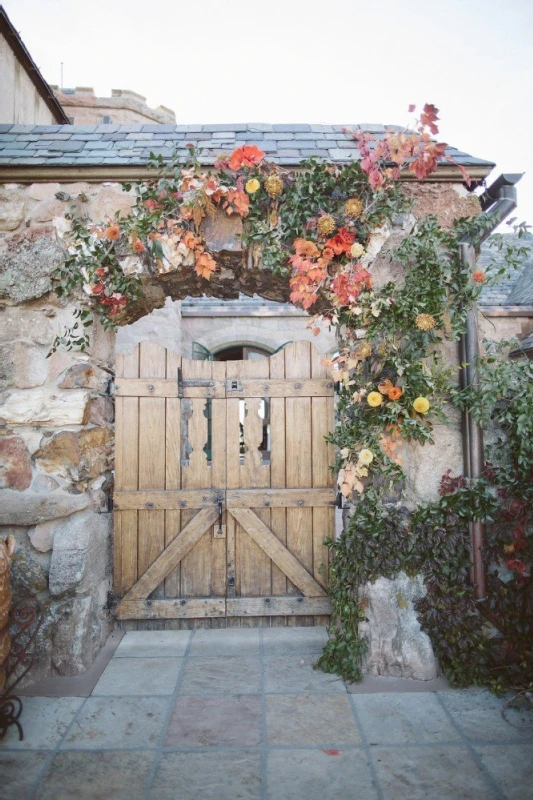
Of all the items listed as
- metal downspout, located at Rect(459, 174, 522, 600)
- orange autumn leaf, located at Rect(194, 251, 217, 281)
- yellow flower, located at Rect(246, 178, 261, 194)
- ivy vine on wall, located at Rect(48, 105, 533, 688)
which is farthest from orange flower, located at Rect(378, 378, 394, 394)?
yellow flower, located at Rect(246, 178, 261, 194)

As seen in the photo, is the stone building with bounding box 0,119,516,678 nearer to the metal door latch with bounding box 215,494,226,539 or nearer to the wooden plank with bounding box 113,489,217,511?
the wooden plank with bounding box 113,489,217,511

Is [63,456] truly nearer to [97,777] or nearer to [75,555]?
[75,555]

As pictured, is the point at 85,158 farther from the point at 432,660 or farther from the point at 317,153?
the point at 432,660

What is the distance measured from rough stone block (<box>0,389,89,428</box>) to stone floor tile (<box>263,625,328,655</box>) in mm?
1782

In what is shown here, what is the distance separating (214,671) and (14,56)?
576 centimetres

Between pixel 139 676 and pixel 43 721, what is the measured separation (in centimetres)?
53

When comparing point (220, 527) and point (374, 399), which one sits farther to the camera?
point (220, 527)

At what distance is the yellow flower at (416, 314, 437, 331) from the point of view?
8.99 ft

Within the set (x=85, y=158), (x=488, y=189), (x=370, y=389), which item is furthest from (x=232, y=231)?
(x=488, y=189)

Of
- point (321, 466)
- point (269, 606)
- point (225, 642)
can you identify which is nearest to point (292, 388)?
point (321, 466)

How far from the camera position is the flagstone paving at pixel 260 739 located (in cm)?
193

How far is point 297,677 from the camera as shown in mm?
2764

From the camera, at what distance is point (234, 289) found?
3395 mm

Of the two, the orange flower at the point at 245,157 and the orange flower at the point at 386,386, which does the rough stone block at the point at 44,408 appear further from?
the orange flower at the point at 386,386
